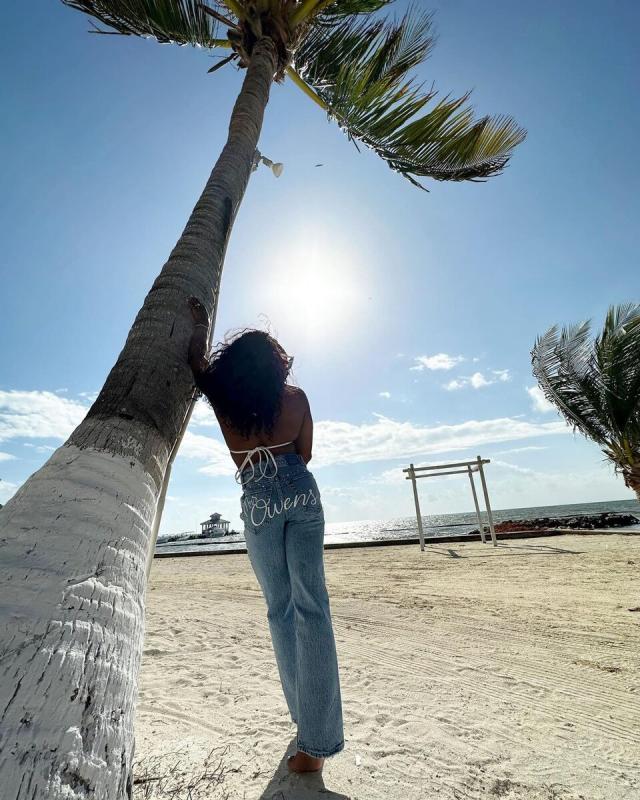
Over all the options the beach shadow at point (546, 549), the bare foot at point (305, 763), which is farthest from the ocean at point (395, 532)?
the bare foot at point (305, 763)

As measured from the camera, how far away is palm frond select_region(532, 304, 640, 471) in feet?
26.6

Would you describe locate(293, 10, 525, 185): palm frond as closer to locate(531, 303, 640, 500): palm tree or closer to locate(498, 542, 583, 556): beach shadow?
locate(531, 303, 640, 500): palm tree

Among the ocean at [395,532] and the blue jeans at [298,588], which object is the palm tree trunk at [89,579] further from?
the ocean at [395,532]

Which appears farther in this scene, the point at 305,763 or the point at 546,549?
the point at 546,549

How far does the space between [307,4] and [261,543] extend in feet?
18.9

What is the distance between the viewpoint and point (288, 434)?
2262 mm

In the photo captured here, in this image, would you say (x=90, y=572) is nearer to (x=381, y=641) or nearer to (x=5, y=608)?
(x=5, y=608)

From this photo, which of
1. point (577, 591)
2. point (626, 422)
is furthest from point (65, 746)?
point (626, 422)

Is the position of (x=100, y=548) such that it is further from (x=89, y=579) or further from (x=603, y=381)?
(x=603, y=381)

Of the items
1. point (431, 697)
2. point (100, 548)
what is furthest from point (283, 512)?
point (431, 697)

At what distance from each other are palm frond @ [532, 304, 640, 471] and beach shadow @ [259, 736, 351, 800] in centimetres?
854

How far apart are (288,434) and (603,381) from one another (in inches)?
330

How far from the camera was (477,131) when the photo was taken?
513cm

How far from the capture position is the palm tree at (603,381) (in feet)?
26.6
